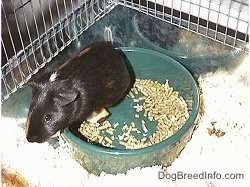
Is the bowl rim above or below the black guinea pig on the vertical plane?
below

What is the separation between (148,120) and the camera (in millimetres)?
2146

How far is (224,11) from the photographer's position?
1989mm

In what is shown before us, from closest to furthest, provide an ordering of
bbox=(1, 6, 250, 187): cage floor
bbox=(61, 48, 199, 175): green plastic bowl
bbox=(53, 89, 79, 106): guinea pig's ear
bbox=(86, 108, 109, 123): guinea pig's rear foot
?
bbox=(53, 89, 79, 106): guinea pig's ear < bbox=(61, 48, 199, 175): green plastic bowl < bbox=(1, 6, 250, 187): cage floor < bbox=(86, 108, 109, 123): guinea pig's rear foot

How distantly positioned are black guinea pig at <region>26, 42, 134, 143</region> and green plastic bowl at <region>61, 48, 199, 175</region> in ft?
0.29

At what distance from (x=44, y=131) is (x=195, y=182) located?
1.76 ft

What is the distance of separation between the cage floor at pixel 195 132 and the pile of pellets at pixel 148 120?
9cm

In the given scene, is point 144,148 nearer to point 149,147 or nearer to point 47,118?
point 149,147

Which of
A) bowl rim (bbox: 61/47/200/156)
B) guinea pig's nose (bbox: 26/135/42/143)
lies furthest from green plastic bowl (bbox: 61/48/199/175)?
guinea pig's nose (bbox: 26/135/42/143)

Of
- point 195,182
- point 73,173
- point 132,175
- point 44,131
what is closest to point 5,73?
point 44,131

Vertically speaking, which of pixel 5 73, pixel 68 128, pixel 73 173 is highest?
pixel 5 73

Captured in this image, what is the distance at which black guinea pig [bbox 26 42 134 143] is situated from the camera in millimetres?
1789

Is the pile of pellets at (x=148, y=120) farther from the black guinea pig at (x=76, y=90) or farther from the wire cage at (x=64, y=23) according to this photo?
the wire cage at (x=64, y=23)

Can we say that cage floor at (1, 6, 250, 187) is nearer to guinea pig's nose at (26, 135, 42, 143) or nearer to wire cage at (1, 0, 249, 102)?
wire cage at (1, 0, 249, 102)

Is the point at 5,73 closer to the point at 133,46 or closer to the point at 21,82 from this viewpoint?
the point at 21,82
